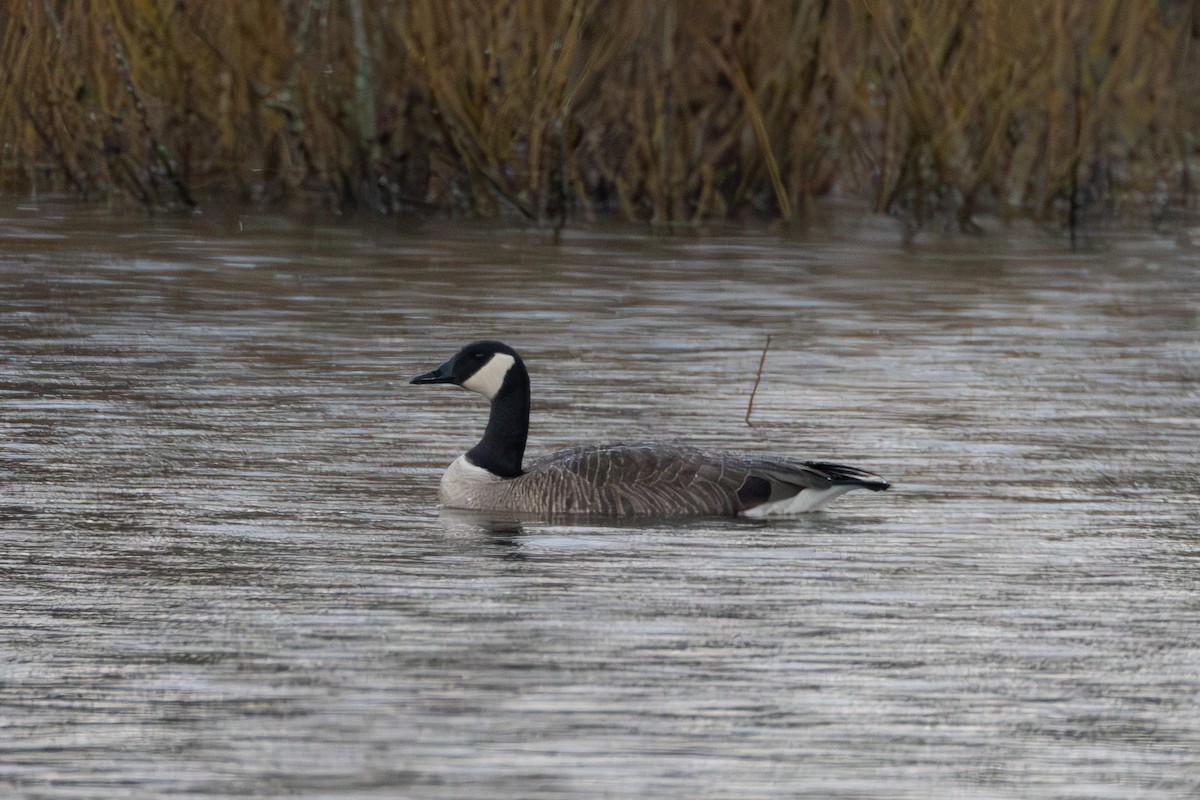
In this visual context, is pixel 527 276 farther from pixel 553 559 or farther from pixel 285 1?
pixel 553 559

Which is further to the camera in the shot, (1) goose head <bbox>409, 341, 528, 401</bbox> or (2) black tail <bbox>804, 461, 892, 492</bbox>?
(1) goose head <bbox>409, 341, 528, 401</bbox>

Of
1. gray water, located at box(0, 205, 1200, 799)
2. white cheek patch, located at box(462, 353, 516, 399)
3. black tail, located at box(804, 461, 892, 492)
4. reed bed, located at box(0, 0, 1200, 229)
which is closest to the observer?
gray water, located at box(0, 205, 1200, 799)

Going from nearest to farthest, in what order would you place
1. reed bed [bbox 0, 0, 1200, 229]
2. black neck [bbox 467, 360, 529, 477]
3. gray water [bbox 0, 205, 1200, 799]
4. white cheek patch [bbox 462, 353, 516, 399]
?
gray water [bbox 0, 205, 1200, 799] → black neck [bbox 467, 360, 529, 477] → white cheek patch [bbox 462, 353, 516, 399] → reed bed [bbox 0, 0, 1200, 229]

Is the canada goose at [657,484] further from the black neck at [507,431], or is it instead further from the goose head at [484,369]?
the goose head at [484,369]

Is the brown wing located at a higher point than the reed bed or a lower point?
lower

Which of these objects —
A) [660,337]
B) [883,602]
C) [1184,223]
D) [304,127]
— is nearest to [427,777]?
[883,602]

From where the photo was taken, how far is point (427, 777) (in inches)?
242

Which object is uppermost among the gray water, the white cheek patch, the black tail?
the white cheek patch

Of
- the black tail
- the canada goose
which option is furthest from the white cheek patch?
the black tail

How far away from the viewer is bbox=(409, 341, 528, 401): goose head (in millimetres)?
10805

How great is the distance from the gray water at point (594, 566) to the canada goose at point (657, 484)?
5.9 inches

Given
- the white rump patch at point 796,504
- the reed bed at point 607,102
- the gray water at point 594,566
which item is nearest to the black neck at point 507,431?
the gray water at point 594,566

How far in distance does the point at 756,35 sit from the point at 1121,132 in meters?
5.02

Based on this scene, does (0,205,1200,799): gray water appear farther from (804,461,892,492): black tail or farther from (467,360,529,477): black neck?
(467,360,529,477): black neck
